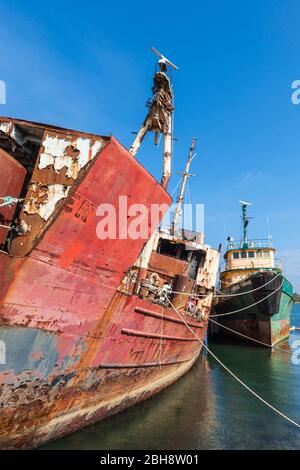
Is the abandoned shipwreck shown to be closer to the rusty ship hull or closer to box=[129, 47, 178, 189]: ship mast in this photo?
the rusty ship hull

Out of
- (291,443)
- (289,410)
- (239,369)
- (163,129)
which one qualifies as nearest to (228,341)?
(239,369)

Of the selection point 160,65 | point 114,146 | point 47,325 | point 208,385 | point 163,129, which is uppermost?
point 160,65

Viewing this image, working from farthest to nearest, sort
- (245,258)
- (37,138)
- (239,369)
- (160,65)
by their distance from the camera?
(245,258) < (239,369) < (160,65) < (37,138)

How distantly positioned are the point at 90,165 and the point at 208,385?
30.4ft

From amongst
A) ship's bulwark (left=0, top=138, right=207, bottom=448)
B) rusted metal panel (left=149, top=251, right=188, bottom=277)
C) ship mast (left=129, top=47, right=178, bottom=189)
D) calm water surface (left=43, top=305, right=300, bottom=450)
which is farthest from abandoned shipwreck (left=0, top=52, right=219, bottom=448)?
rusted metal panel (left=149, top=251, right=188, bottom=277)

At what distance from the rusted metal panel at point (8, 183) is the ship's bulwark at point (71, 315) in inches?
24.9

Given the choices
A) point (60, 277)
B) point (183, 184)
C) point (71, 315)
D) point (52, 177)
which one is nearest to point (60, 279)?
point (60, 277)

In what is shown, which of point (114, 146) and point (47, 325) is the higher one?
point (114, 146)

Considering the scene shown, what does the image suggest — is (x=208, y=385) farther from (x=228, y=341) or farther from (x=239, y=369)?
(x=228, y=341)

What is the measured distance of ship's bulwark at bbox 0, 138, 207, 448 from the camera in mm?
4027

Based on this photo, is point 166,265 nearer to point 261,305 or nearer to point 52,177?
point 52,177

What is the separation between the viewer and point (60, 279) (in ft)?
14.4

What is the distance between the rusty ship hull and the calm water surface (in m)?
0.56
